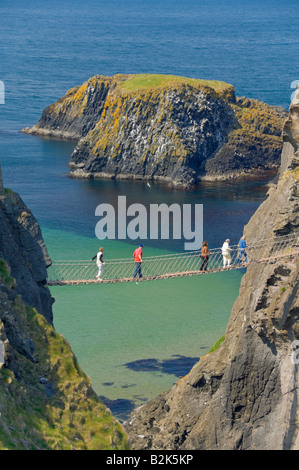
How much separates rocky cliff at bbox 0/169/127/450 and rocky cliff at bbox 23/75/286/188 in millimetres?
62524

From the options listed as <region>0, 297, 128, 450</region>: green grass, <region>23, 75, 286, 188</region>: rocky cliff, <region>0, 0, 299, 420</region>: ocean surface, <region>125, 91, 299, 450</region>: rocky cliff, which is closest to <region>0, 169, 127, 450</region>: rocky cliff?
<region>0, 297, 128, 450</region>: green grass

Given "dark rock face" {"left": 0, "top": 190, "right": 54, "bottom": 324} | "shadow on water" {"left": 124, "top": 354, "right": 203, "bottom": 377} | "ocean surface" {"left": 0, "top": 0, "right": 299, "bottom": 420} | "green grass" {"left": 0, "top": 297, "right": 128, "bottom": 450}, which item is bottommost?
"ocean surface" {"left": 0, "top": 0, "right": 299, "bottom": 420}

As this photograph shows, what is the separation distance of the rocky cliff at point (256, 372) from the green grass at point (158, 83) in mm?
60648

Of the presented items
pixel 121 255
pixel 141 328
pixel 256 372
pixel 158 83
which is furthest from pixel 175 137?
pixel 256 372

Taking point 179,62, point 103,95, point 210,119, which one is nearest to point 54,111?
point 103,95

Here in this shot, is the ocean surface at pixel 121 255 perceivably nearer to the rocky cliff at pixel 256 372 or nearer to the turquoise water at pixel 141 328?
the turquoise water at pixel 141 328

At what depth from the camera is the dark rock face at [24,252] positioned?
1364 inches

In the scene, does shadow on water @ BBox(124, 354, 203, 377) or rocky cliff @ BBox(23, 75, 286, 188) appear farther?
rocky cliff @ BBox(23, 75, 286, 188)

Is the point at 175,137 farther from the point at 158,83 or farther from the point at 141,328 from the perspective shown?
the point at 141,328

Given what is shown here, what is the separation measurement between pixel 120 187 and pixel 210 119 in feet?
42.5

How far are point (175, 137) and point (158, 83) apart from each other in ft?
23.5

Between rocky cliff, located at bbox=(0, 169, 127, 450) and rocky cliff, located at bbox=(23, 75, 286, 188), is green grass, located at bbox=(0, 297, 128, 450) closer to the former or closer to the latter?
rocky cliff, located at bbox=(0, 169, 127, 450)

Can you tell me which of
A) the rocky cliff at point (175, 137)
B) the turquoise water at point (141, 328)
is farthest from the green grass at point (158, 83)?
the turquoise water at point (141, 328)

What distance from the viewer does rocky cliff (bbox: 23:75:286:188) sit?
99500mm
